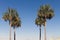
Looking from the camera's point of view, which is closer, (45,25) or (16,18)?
(45,25)

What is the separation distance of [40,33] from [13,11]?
9757mm

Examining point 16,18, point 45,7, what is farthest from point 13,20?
point 45,7

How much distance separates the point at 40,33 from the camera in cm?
5925

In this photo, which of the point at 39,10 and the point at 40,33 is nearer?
the point at 39,10

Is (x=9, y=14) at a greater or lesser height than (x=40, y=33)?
greater

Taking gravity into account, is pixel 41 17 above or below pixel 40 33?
above

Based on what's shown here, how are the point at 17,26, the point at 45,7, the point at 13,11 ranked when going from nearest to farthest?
the point at 45,7 < the point at 13,11 < the point at 17,26

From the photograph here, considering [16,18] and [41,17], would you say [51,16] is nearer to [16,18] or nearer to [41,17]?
[41,17]

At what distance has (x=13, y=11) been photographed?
57562 mm

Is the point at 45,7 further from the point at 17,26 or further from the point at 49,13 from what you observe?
the point at 17,26

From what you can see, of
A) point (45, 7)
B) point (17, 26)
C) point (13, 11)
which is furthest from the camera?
point (17, 26)

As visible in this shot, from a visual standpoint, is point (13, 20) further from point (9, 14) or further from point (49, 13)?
point (49, 13)

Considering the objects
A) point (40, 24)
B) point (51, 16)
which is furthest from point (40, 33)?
point (51, 16)

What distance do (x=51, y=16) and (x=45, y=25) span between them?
2.84 m
